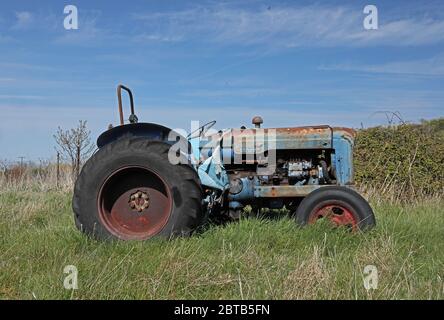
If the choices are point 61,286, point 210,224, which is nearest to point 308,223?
point 210,224

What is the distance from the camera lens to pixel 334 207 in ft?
16.6

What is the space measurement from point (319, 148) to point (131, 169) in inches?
97.4

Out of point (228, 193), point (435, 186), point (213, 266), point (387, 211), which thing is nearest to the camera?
point (213, 266)

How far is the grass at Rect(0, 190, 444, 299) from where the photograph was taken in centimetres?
327

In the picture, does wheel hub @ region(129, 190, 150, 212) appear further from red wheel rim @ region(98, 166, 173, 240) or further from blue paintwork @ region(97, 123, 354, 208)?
blue paintwork @ region(97, 123, 354, 208)

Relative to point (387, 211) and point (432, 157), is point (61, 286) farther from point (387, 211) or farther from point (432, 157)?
point (432, 157)

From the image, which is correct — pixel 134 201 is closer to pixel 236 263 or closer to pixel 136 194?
pixel 136 194

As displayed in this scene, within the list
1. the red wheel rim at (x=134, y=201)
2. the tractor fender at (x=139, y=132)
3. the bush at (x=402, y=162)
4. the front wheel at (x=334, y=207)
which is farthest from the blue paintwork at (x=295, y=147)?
the bush at (x=402, y=162)

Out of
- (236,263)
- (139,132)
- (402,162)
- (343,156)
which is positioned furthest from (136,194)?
(402,162)

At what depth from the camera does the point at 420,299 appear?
10.3ft

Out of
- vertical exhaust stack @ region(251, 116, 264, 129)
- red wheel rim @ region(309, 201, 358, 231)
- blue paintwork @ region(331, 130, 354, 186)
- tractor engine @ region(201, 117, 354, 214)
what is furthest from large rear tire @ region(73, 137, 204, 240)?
blue paintwork @ region(331, 130, 354, 186)

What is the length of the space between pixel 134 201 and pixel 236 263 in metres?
1.49
